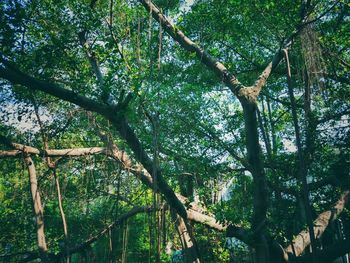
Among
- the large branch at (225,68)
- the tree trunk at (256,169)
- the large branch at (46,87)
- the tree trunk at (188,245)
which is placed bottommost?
the tree trunk at (188,245)

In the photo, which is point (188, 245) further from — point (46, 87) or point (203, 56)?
point (46, 87)

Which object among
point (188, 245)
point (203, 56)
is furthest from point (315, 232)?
point (203, 56)

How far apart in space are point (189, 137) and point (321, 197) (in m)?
3.59

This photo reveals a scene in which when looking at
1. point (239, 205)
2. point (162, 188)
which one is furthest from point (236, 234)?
point (239, 205)

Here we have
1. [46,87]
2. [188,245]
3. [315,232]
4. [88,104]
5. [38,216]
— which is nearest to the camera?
[46,87]

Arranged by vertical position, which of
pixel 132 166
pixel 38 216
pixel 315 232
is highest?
pixel 132 166

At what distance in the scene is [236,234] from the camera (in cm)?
486

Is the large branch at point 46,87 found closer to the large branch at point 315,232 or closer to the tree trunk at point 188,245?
the tree trunk at point 188,245

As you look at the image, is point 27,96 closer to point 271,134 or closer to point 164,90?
point 164,90

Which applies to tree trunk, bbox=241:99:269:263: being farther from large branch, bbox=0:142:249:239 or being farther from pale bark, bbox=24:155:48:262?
pale bark, bbox=24:155:48:262

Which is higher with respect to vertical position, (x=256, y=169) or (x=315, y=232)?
(x=256, y=169)

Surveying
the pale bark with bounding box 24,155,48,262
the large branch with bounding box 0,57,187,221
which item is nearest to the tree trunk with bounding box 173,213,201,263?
the large branch with bounding box 0,57,187,221

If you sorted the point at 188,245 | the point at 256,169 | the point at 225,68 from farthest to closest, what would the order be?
the point at 188,245, the point at 225,68, the point at 256,169

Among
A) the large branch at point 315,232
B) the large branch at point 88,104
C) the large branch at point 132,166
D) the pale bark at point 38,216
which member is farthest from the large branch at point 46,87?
the large branch at point 315,232
